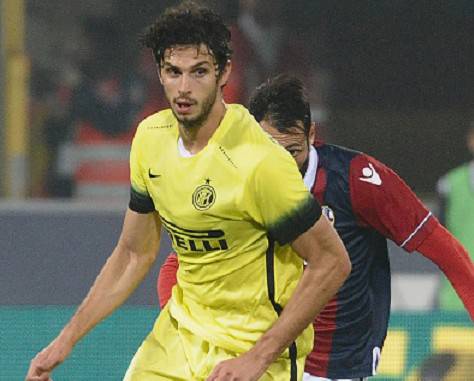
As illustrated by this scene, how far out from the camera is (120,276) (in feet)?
13.0

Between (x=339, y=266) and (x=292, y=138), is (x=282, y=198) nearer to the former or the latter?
(x=339, y=266)

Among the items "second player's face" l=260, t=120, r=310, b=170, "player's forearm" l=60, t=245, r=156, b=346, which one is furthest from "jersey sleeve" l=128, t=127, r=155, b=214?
"second player's face" l=260, t=120, r=310, b=170

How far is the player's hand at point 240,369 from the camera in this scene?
3428 mm

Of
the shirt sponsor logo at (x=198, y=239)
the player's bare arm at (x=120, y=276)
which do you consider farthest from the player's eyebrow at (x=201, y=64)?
the player's bare arm at (x=120, y=276)

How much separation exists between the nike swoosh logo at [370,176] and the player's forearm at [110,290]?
2.70 ft

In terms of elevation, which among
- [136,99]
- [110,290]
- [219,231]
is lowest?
[136,99]

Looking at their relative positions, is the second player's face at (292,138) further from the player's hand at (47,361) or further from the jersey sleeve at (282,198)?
the player's hand at (47,361)

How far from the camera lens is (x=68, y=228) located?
310 inches

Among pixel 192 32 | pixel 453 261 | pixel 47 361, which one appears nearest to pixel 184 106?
pixel 192 32

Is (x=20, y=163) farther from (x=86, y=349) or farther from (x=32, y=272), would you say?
(x=86, y=349)

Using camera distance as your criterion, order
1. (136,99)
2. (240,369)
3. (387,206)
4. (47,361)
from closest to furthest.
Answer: (240,369) → (47,361) → (387,206) → (136,99)

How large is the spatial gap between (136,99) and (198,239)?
14.4ft

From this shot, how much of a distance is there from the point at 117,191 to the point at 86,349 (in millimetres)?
1773

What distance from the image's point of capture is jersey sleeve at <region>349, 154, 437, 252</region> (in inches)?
174
